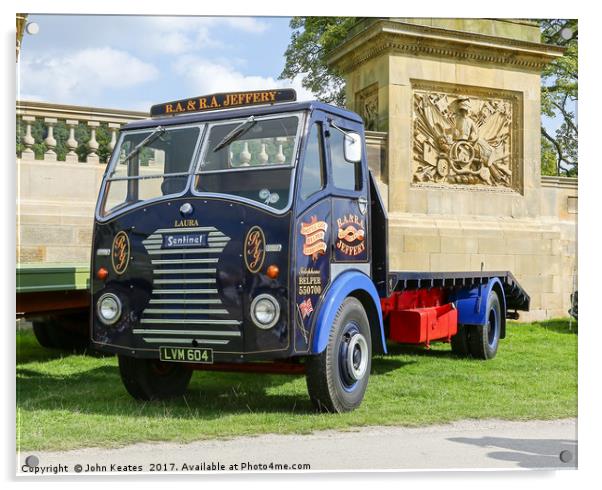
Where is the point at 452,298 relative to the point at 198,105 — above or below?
below

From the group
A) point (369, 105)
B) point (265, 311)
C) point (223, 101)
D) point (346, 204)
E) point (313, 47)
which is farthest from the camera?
point (369, 105)

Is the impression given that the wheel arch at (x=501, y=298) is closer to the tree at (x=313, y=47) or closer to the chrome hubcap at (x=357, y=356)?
the tree at (x=313, y=47)

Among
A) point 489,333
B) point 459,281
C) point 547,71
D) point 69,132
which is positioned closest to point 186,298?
point 69,132

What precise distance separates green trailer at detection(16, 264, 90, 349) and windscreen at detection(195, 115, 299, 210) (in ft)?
5.84

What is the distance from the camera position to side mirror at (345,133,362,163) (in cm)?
667

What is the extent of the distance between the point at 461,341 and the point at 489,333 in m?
0.41

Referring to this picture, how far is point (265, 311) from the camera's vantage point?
604 centimetres

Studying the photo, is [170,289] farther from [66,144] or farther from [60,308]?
[66,144]

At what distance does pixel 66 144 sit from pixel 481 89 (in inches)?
236

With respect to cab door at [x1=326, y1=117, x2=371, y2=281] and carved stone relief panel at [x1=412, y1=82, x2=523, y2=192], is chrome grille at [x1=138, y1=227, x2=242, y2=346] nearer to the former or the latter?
cab door at [x1=326, y1=117, x2=371, y2=281]

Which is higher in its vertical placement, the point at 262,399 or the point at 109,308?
the point at 109,308

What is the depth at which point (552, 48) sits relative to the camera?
8.67 m

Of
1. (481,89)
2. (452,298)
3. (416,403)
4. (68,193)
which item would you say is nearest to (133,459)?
(416,403)

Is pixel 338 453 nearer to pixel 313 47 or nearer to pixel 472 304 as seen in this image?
pixel 313 47
